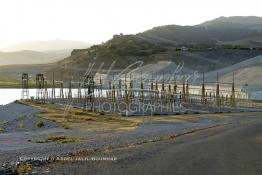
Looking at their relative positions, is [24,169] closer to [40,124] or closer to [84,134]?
[84,134]

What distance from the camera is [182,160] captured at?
17672 millimetres

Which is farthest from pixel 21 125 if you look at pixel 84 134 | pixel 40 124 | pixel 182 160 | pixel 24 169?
pixel 24 169

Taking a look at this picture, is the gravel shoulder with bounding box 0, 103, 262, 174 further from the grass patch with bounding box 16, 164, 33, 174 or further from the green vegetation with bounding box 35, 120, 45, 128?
the green vegetation with bounding box 35, 120, 45, 128

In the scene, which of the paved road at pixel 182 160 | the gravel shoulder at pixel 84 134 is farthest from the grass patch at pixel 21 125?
the paved road at pixel 182 160

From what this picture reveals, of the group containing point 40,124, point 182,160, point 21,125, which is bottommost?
point 21,125

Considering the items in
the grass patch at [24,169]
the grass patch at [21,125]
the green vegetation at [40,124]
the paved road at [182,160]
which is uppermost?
the grass patch at [24,169]

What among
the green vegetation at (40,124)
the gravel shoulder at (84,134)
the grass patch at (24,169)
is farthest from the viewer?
the green vegetation at (40,124)

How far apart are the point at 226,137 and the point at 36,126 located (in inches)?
1143

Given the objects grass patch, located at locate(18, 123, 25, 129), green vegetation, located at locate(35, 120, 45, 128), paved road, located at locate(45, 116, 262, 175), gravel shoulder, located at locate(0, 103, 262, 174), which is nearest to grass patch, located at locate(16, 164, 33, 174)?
gravel shoulder, located at locate(0, 103, 262, 174)

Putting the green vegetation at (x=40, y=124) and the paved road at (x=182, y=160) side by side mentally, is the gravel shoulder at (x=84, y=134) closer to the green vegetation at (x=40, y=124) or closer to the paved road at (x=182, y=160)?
the green vegetation at (x=40, y=124)

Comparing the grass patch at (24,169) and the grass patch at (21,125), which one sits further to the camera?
the grass patch at (21,125)

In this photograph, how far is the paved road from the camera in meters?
15.7

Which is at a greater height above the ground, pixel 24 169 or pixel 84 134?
pixel 24 169

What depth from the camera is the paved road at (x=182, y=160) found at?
15695 mm
